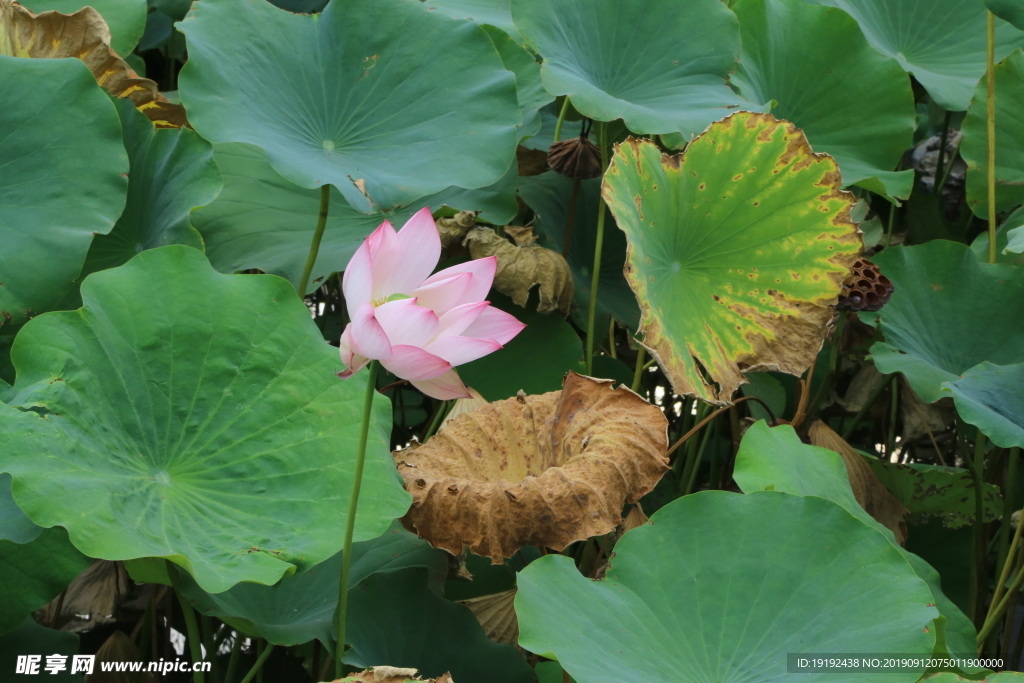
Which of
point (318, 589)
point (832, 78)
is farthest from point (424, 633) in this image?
point (832, 78)

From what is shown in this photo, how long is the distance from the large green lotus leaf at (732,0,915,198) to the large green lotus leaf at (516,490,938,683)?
843 millimetres

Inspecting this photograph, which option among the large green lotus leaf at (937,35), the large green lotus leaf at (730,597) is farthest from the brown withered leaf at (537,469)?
the large green lotus leaf at (937,35)

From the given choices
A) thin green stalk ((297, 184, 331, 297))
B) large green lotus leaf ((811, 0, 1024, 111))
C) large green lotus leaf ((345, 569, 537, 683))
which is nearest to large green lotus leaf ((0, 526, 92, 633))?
large green lotus leaf ((345, 569, 537, 683))

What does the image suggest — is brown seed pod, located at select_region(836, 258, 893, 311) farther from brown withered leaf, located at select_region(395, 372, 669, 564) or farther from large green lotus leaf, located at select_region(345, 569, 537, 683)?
large green lotus leaf, located at select_region(345, 569, 537, 683)

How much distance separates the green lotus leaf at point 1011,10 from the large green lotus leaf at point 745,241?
0.28 m

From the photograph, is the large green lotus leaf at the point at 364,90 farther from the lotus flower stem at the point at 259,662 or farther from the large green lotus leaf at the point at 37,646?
the large green lotus leaf at the point at 37,646

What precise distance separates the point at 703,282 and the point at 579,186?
0.31m

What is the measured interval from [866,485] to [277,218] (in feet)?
3.19

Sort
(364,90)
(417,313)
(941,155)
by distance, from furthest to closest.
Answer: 1. (941,155)
2. (364,90)
3. (417,313)

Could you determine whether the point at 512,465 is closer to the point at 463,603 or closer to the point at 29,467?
the point at 463,603

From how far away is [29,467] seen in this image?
0.76 meters

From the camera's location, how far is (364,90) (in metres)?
1.22

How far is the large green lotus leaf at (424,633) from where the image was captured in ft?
3.18

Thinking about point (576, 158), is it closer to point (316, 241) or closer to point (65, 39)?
point (316, 241)
